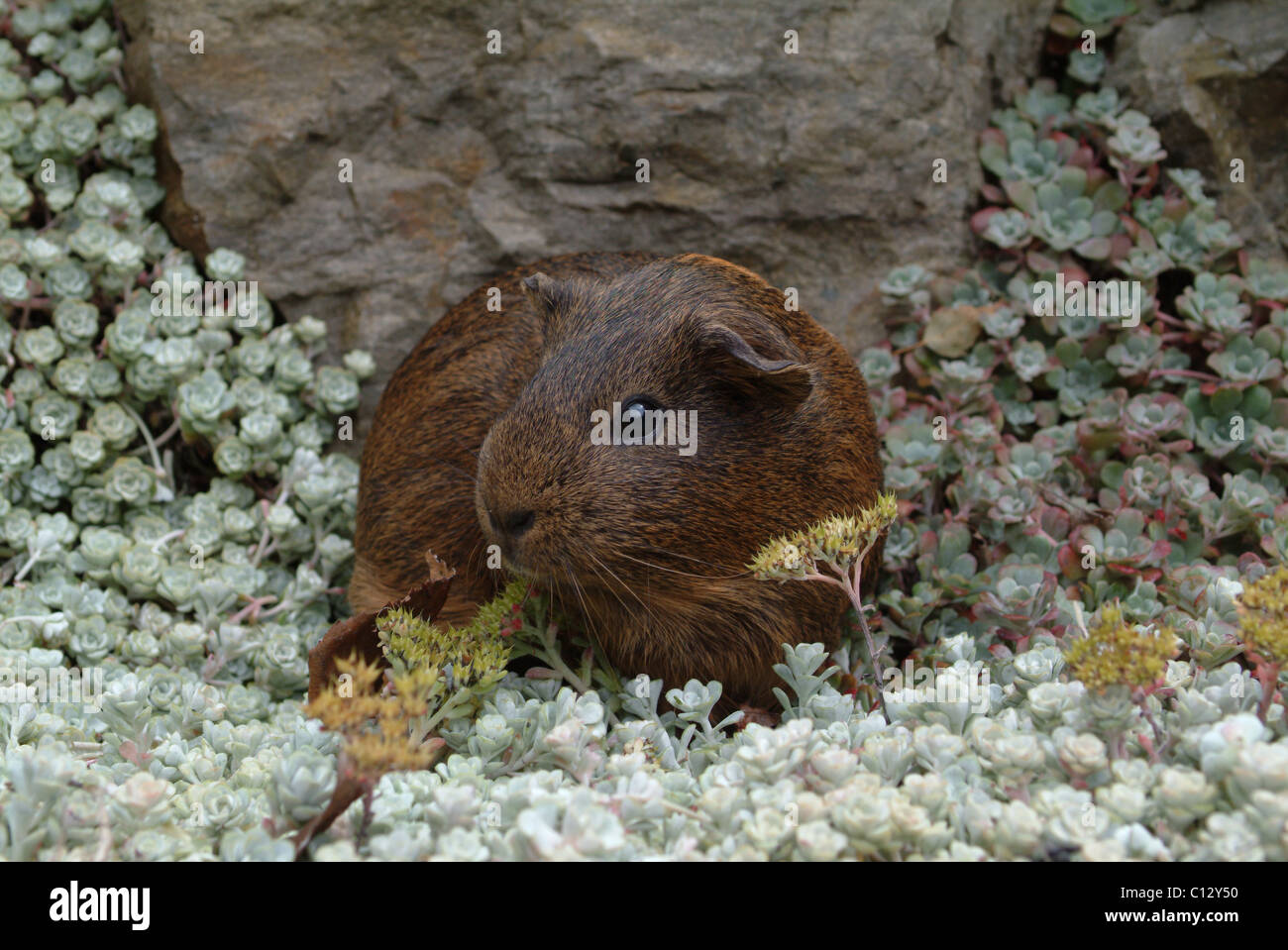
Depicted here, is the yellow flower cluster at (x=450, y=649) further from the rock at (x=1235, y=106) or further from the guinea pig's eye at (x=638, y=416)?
the rock at (x=1235, y=106)

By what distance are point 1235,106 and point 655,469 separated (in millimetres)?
3350

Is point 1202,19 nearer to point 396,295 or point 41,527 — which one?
point 396,295

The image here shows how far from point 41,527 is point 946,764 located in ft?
11.3

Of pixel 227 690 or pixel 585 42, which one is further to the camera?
pixel 585 42

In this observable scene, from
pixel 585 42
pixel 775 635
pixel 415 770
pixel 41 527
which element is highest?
pixel 585 42

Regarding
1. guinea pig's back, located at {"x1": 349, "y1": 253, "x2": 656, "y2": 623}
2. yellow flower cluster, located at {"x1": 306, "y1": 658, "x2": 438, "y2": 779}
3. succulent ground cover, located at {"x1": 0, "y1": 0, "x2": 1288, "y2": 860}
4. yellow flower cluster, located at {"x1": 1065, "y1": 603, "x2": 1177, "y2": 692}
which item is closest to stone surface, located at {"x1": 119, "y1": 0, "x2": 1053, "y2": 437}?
succulent ground cover, located at {"x1": 0, "y1": 0, "x2": 1288, "y2": 860}

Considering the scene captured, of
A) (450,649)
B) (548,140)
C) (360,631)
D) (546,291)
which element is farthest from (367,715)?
(548,140)

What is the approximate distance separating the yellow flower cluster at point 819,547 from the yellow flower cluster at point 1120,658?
64 centimetres

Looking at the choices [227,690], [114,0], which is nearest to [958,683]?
[227,690]

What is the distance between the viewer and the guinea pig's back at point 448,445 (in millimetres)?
3900

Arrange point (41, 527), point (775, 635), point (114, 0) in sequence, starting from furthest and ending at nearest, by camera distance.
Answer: point (114, 0), point (41, 527), point (775, 635)

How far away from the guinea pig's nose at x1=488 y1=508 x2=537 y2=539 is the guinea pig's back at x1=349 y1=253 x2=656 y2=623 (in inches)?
25.6

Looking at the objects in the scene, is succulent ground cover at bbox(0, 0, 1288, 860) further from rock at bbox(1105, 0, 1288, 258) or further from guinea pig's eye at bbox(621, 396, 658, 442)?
guinea pig's eye at bbox(621, 396, 658, 442)

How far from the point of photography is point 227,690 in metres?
3.76
